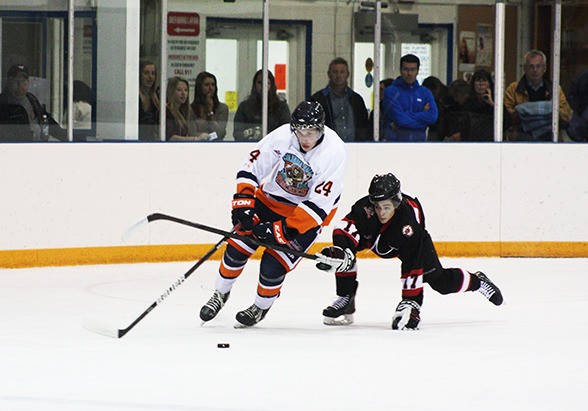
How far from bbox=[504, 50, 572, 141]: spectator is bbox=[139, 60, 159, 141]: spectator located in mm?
2414

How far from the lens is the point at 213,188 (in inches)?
310

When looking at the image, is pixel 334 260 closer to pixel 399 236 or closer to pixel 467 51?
pixel 399 236

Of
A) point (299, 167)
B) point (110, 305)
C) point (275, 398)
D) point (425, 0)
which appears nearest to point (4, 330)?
point (110, 305)

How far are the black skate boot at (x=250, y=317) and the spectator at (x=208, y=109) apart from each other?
9.49 ft

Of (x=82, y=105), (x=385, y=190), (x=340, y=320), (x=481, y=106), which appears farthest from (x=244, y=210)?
(x=481, y=106)

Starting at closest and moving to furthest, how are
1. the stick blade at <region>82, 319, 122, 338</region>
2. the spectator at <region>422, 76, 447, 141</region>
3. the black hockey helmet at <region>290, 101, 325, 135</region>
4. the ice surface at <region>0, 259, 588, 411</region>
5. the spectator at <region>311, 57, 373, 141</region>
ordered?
1. the ice surface at <region>0, 259, 588, 411</region>
2. the stick blade at <region>82, 319, 122, 338</region>
3. the black hockey helmet at <region>290, 101, 325, 135</region>
4. the spectator at <region>311, 57, 373, 141</region>
5. the spectator at <region>422, 76, 447, 141</region>

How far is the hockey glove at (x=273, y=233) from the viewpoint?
17.2 feet

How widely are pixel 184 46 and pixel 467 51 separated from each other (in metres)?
1.96

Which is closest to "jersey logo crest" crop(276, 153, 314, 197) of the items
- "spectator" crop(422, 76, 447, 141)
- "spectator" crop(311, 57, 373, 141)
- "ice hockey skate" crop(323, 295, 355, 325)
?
"ice hockey skate" crop(323, 295, 355, 325)

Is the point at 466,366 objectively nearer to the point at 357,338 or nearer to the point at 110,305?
the point at 357,338

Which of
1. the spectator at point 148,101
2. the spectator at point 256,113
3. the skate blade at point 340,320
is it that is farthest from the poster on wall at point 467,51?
the skate blade at point 340,320

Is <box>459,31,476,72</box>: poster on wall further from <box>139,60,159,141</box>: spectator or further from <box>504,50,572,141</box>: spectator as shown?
<box>139,60,159,141</box>: spectator

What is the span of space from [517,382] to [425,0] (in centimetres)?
468

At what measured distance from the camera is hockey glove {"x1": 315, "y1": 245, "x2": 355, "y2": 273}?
521cm
